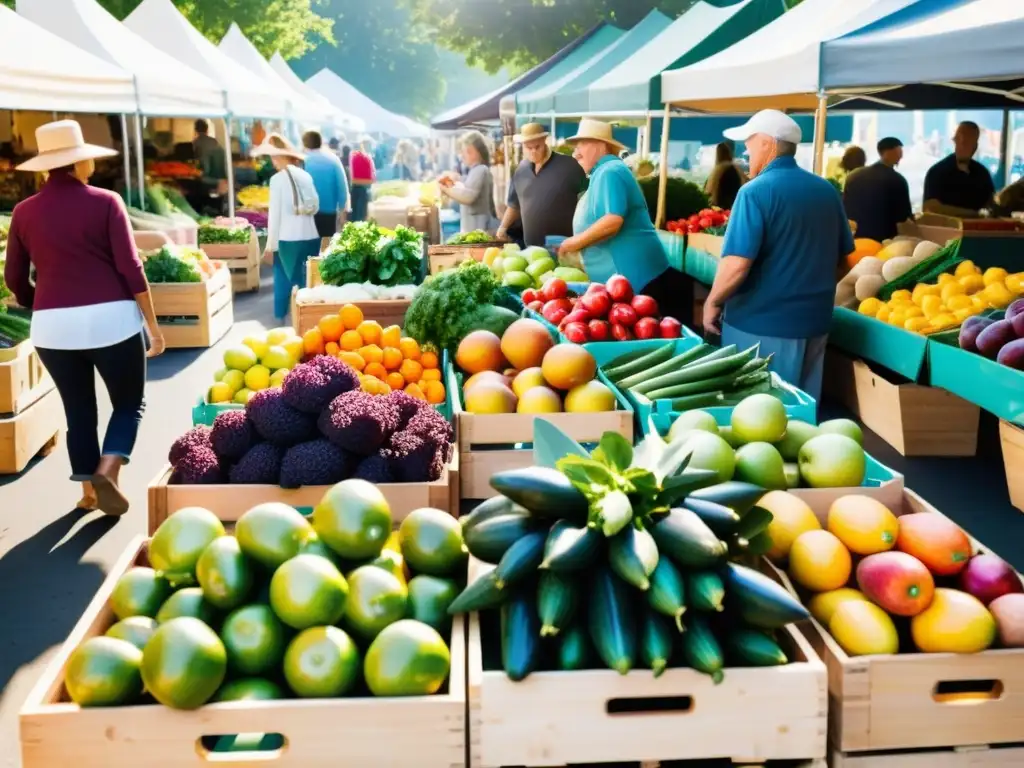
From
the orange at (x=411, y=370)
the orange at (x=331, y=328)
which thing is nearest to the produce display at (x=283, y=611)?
the orange at (x=411, y=370)

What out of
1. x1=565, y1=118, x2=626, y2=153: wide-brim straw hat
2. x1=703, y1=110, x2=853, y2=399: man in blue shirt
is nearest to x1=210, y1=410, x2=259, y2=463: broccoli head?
x1=703, y1=110, x2=853, y2=399: man in blue shirt

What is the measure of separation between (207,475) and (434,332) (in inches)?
75.3

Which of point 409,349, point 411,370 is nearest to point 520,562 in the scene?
point 411,370

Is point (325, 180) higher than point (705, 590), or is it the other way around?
point (325, 180)

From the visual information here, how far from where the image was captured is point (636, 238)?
6535 mm

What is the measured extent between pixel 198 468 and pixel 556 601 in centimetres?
161

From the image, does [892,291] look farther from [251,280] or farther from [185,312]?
[251,280]

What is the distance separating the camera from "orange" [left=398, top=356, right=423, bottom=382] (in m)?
4.80

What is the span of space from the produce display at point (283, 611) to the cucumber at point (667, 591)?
470mm

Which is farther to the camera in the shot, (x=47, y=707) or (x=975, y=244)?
(x=975, y=244)

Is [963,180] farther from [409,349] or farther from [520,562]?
[520,562]

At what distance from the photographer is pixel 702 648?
2.24m

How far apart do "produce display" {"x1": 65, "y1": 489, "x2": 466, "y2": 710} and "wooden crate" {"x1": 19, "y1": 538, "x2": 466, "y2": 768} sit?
5cm

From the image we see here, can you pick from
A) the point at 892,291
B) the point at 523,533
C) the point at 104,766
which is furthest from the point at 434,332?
the point at 892,291
